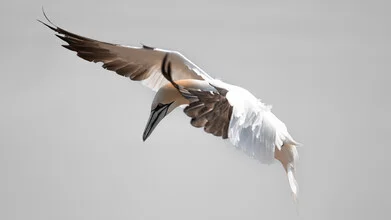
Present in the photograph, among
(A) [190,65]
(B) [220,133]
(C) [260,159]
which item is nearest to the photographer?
(C) [260,159]

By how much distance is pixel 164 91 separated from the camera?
833 cm

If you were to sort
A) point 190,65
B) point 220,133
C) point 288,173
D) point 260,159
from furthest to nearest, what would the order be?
1. point 190,65
2. point 288,173
3. point 220,133
4. point 260,159

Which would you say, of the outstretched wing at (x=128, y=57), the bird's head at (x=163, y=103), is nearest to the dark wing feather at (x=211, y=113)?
the bird's head at (x=163, y=103)

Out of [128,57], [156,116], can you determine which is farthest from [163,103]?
[128,57]

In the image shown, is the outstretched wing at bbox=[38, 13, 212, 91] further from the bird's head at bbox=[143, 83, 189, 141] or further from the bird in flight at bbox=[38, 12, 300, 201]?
the bird's head at bbox=[143, 83, 189, 141]

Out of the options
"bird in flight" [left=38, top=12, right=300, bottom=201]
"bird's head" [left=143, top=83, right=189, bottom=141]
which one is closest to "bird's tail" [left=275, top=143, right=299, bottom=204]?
"bird in flight" [left=38, top=12, right=300, bottom=201]

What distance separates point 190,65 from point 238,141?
223 cm

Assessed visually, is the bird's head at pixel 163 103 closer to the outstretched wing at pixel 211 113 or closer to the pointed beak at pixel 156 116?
the pointed beak at pixel 156 116

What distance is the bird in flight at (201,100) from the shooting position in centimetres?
690

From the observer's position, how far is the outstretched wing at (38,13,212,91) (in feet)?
29.3

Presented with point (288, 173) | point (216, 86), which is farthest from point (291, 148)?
point (216, 86)

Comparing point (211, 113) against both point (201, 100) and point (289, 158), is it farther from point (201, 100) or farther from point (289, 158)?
point (289, 158)

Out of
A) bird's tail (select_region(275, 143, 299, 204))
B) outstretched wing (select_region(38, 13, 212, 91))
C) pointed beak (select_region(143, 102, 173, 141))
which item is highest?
outstretched wing (select_region(38, 13, 212, 91))

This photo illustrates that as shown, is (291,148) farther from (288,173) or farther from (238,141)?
(238,141)
